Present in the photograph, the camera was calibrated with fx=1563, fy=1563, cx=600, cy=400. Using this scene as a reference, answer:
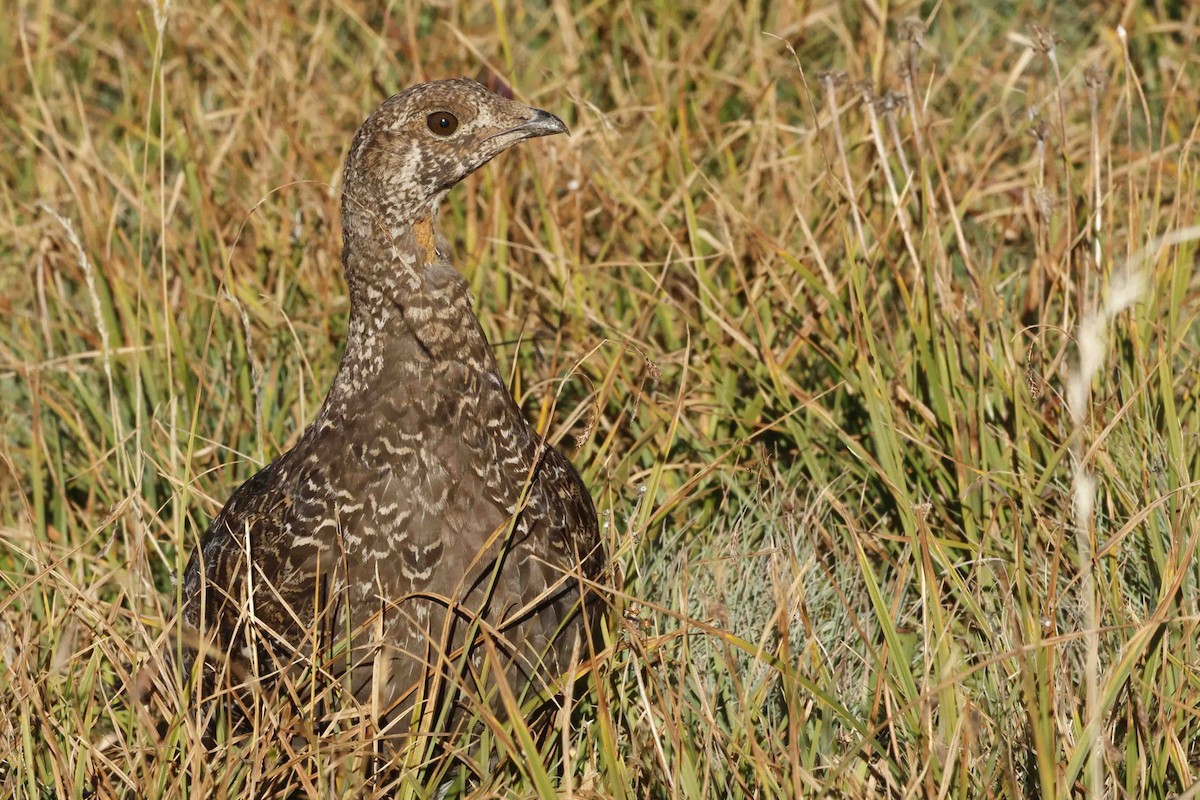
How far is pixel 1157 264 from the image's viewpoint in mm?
4164

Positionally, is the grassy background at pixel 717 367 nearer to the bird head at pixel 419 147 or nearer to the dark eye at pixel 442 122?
the bird head at pixel 419 147

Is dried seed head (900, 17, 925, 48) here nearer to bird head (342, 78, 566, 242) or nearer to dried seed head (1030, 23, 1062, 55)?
dried seed head (1030, 23, 1062, 55)

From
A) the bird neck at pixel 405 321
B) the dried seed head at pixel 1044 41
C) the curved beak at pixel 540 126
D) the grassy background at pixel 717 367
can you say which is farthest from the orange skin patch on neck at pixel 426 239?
the dried seed head at pixel 1044 41

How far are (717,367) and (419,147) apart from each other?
4.44 feet

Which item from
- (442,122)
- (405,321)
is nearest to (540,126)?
(442,122)

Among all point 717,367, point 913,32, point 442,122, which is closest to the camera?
point 442,122

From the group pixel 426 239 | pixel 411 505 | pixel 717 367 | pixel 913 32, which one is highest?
pixel 913 32

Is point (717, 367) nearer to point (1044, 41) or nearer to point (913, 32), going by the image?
point (913, 32)

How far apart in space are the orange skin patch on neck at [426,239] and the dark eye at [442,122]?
0.65 feet

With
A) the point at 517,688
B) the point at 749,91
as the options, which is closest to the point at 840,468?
the point at 517,688

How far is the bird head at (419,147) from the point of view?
134 inches

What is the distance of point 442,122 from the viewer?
136 inches

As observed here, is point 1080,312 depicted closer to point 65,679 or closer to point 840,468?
point 840,468

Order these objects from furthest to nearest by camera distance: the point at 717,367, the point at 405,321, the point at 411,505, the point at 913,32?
the point at 717,367
the point at 913,32
the point at 405,321
the point at 411,505
